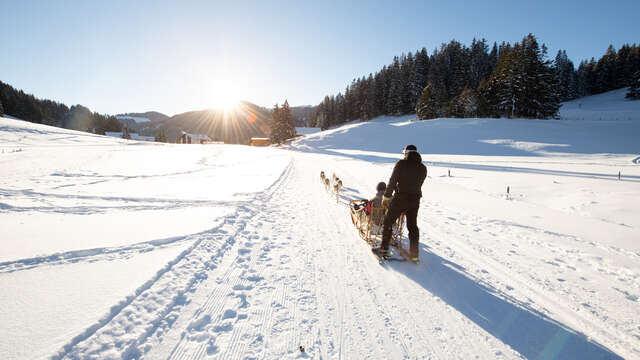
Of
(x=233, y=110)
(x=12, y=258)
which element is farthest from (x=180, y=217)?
(x=233, y=110)

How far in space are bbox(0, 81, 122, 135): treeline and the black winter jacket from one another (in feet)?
298

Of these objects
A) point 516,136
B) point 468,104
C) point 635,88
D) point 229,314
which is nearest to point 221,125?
point 468,104

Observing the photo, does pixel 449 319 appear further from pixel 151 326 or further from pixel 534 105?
pixel 534 105

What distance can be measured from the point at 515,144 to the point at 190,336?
1360 inches

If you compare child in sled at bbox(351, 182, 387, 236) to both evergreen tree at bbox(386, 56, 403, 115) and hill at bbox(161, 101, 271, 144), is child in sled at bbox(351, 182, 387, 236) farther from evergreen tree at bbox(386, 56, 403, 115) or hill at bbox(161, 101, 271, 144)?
hill at bbox(161, 101, 271, 144)

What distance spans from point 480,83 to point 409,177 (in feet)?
177

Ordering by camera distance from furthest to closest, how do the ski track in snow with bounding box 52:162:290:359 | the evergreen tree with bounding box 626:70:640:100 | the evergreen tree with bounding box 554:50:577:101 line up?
1. the evergreen tree with bounding box 554:50:577:101
2. the evergreen tree with bounding box 626:70:640:100
3. the ski track in snow with bounding box 52:162:290:359

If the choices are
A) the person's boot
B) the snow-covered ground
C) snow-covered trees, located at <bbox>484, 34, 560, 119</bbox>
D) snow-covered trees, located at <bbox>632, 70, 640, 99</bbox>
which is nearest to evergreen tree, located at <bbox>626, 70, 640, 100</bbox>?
snow-covered trees, located at <bbox>632, 70, 640, 99</bbox>

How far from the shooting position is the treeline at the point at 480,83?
117ft

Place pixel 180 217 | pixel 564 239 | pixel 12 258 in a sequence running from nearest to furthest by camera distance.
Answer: pixel 12 258 < pixel 564 239 < pixel 180 217

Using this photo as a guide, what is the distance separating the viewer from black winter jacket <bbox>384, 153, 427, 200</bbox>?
402 cm

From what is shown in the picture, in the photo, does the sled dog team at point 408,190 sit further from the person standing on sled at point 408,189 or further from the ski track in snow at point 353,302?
the ski track in snow at point 353,302

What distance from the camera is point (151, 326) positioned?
2.62m

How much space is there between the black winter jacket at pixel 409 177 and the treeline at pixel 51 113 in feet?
298
